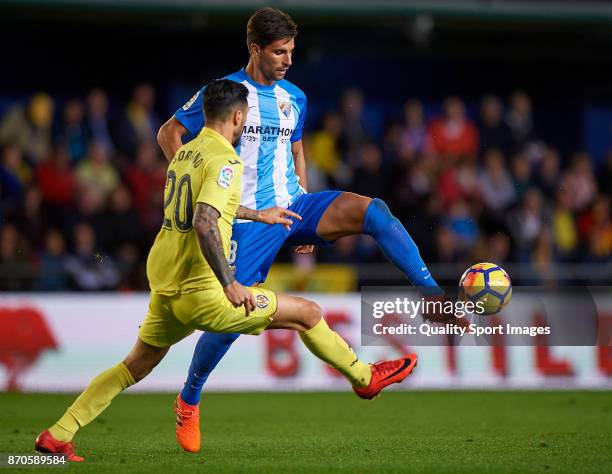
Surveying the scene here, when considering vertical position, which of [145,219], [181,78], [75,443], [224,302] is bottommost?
[75,443]

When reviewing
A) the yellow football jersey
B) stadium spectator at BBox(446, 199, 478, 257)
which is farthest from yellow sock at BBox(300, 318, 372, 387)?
stadium spectator at BBox(446, 199, 478, 257)

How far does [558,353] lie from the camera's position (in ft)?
43.3

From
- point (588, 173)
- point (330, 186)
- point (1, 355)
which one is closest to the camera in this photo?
point (1, 355)

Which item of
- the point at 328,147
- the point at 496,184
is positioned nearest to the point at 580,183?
the point at 496,184

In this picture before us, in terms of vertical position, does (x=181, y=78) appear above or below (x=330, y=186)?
above

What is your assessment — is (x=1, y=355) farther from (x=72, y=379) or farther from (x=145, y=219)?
(x=145, y=219)

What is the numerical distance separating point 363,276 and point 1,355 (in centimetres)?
406

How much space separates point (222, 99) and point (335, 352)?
66.4 inches

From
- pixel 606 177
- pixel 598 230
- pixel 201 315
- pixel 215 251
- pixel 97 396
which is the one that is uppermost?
pixel 606 177

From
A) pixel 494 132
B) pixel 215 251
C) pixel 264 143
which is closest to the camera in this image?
pixel 215 251

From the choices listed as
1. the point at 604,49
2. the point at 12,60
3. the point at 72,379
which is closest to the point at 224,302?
the point at 72,379

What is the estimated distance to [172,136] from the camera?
756 cm

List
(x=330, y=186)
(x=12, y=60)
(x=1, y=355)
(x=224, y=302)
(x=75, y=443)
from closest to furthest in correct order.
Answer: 1. (x=224, y=302)
2. (x=75, y=443)
3. (x=1, y=355)
4. (x=330, y=186)
5. (x=12, y=60)

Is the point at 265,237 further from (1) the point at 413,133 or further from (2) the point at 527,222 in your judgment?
(1) the point at 413,133
